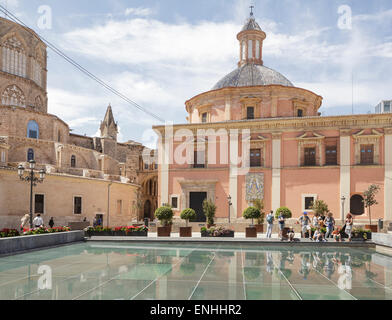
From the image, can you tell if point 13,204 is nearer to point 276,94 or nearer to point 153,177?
point 276,94

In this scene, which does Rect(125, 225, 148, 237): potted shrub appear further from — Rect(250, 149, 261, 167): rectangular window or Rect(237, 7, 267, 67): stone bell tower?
Rect(237, 7, 267, 67): stone bell tower

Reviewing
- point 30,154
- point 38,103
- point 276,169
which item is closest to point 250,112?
point 276,169

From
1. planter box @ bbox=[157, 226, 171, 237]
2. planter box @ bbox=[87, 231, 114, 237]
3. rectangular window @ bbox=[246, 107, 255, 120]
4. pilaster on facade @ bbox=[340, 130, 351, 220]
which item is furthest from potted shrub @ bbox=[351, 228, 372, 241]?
rectangular window @ bbox=[246, 107, 255, 120]

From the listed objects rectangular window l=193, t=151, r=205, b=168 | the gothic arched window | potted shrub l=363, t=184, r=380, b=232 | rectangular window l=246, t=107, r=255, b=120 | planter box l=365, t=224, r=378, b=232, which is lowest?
planter box l=365, t=224, r=378, b=232

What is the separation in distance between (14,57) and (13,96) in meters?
4.91

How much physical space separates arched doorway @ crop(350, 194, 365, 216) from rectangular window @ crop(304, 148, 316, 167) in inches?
145

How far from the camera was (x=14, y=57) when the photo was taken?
43125 millimetres

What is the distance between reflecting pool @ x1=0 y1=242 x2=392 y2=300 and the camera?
239 inches

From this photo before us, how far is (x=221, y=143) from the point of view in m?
28.0

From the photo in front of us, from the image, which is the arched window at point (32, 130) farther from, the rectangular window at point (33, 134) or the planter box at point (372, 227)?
the planter box at point (372, 227)

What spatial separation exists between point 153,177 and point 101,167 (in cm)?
1408

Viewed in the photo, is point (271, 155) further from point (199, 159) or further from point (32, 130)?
point (32, 130)

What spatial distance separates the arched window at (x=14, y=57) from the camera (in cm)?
4244

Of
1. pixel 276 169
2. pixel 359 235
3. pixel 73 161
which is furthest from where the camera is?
pixel 73 161
